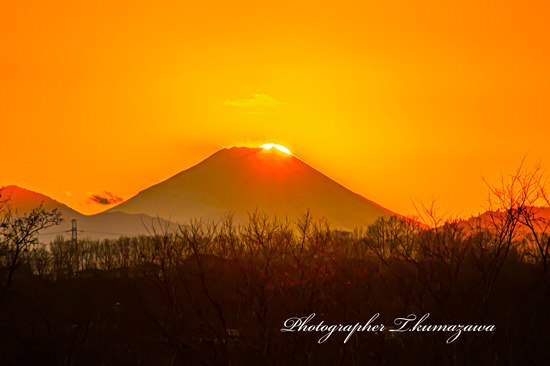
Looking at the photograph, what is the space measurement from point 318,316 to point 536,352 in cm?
1133

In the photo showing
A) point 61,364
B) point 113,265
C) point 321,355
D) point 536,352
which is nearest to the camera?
point 536,352

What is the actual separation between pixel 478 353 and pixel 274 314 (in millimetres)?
10114

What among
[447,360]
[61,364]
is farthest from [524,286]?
[61,364]

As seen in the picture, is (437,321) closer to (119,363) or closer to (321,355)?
(321,355)

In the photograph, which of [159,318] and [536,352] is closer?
[536,352]

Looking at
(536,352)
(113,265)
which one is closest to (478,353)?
(536,352)

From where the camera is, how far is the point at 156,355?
30.0m

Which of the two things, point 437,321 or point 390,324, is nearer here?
point 437,321

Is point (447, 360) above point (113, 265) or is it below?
below

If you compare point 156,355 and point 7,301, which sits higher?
point 7,301

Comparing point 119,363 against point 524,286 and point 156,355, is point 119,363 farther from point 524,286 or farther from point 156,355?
point 524,286

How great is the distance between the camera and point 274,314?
107 feet

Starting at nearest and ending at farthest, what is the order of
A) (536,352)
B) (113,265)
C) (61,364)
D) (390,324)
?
1. (536,352)
2. (61,364)
3. (390,324)
4. (113,265)

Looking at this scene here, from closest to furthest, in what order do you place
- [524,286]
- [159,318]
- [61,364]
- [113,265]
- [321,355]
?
[61,364], [321,355], [524,286], [159,318], [113,265]
